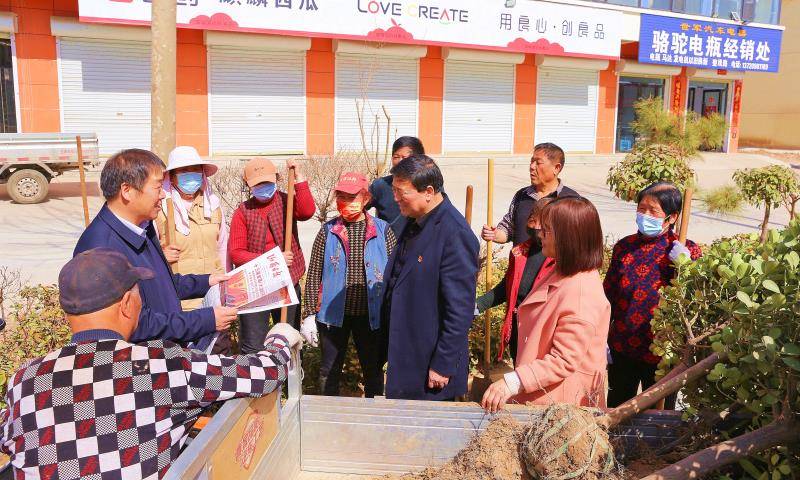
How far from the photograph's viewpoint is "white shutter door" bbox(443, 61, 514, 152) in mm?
18422

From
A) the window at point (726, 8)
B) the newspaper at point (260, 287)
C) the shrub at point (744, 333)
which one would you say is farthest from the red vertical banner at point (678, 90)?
the newspaper at point (260, 287)

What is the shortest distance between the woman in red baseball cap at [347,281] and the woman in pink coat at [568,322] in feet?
4.15

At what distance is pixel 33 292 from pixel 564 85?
18.0m

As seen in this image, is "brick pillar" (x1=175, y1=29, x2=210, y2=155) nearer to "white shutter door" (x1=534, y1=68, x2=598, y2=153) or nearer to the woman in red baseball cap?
"white shutter door" (x1=534, y1=68, x2=598, y2=153)

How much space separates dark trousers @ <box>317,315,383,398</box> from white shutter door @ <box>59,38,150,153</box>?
12.6m

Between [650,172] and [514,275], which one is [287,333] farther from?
[650,172]

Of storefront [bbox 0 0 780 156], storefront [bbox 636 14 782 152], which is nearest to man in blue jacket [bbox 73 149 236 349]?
storefront [bbox 0 0 780 156]

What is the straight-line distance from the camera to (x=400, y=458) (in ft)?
7.66

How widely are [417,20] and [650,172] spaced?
13.0 m

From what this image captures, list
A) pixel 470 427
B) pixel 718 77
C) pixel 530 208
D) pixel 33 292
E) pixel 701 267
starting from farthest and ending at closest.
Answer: pixel 718 77 < pixel 33 292 < pixel 530 208 < pixel 701 267 < pixel 470 427

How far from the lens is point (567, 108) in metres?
20.2

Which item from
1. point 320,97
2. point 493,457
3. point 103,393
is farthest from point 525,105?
point 103,393

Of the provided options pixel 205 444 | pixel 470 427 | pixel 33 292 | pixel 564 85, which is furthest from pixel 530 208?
pixel 564 85

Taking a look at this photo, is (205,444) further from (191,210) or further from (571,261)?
(191,210)
